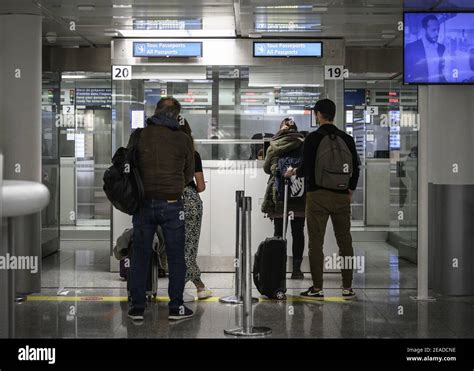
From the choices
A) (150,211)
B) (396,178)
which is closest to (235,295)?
(150,211)

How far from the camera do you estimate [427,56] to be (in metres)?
6.92

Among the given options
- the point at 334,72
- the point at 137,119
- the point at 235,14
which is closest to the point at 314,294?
the point at 235,14

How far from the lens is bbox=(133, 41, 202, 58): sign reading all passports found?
908 centimetres

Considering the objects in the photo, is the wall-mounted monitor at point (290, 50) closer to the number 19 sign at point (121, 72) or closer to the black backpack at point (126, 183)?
the number 19 sign at point (121, 72)

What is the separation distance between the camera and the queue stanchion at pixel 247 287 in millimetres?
5680

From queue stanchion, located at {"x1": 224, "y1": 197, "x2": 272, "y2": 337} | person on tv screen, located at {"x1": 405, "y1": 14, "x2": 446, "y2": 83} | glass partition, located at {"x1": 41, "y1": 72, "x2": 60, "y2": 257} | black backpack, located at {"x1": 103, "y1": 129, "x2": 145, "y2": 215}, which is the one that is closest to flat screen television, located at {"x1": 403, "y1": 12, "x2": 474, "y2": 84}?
person on tv screen, located at {"x1": 405, "y1": 14, "x2": 446, "y2": 83}

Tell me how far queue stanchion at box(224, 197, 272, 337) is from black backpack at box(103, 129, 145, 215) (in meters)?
0.81

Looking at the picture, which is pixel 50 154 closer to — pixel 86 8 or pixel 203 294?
pixel 86 8

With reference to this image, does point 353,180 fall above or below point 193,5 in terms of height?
below

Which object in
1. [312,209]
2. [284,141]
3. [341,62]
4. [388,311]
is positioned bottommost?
[388,311]

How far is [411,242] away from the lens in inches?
399

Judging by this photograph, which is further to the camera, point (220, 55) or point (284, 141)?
point (220, 55)
